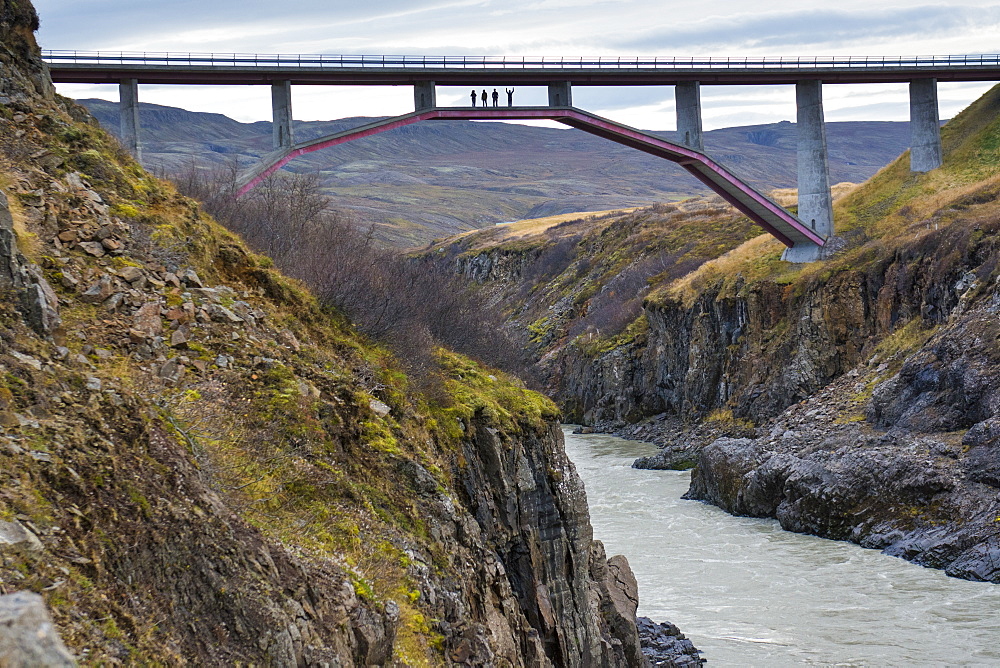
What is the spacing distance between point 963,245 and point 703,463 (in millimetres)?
→ 14384

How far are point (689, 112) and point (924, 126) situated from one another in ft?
50.9

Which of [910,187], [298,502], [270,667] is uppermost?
[910,187]

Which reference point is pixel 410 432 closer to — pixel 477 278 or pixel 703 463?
pixel 703 463

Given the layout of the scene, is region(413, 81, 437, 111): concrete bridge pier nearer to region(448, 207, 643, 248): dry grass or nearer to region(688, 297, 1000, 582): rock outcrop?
region(688, 297, 1000, 582): rock outcrop

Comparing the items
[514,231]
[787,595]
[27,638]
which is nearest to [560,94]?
[787,595]

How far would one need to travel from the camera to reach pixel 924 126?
5603 cm

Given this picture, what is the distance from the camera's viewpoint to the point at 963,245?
144 feet

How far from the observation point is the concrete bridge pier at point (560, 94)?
4550cm

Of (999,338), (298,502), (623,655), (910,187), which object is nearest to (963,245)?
(999,338)

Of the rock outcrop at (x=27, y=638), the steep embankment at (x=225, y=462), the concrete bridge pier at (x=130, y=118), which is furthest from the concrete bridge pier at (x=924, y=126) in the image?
the rock outcrop at (x=27, y=638)

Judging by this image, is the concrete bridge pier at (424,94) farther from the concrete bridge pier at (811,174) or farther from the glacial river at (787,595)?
the concrete bridge pier at (811,174)

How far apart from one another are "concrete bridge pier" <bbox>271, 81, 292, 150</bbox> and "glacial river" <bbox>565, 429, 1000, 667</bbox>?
720 inches

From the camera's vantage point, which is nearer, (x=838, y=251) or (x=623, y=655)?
(x=623, y=655)

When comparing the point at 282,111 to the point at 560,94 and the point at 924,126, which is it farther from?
the point at 924,126
